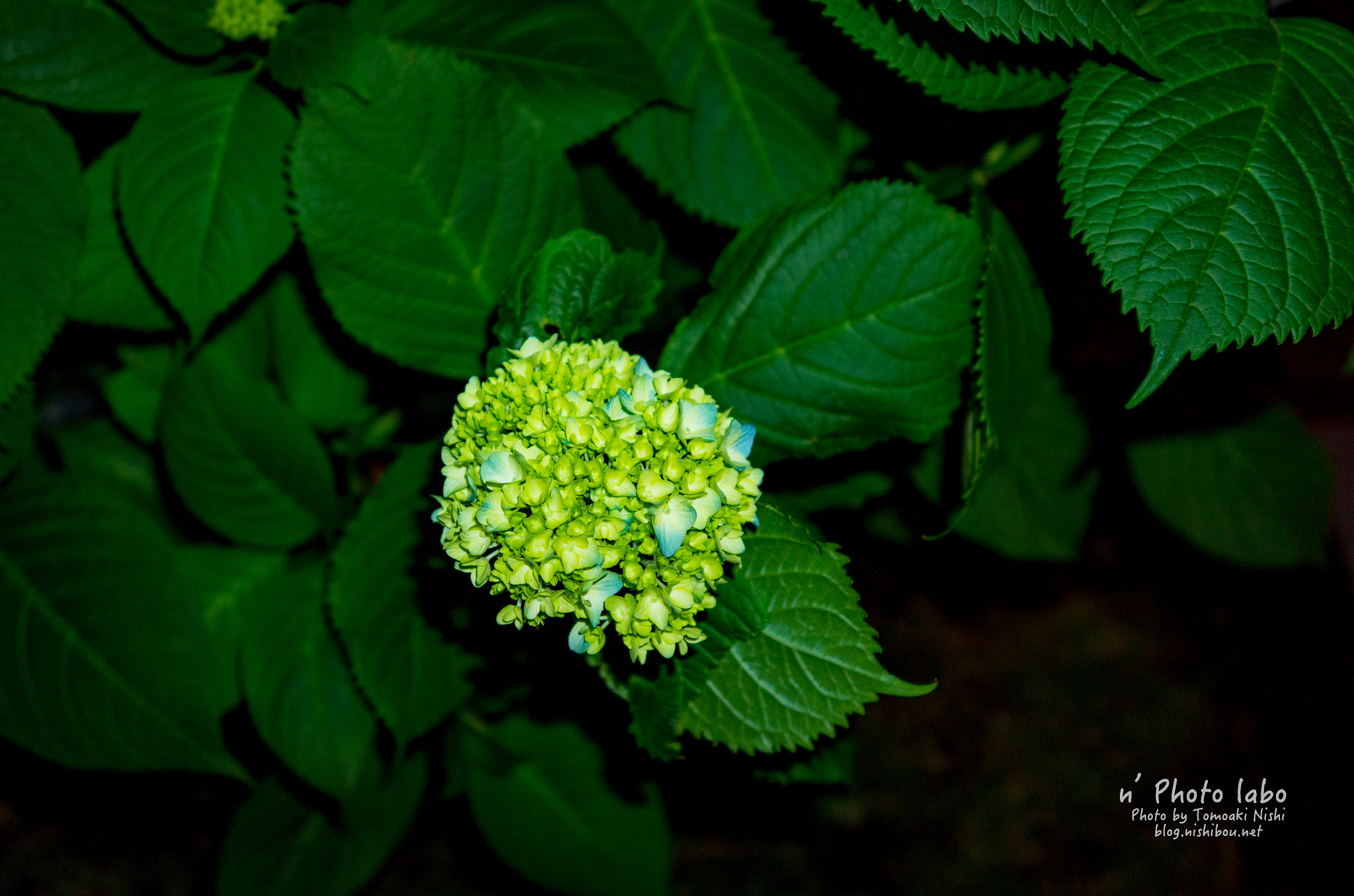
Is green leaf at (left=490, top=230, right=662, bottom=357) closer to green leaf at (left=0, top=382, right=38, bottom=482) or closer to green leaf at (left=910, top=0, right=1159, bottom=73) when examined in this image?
green leaf at (left=910, top=0, right=1159, bottom=73)

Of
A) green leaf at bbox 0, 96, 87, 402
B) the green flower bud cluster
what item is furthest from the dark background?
the green flower bud cluster

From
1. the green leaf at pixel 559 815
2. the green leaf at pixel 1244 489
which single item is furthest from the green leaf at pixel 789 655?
the green leaf at pixel 1244 489

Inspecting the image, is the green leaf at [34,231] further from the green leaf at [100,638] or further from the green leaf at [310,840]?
the green leaf at [310,840]

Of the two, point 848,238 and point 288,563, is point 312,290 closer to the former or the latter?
point 288,563

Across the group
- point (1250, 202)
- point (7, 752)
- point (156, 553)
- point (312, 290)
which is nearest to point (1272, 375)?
point (1250, 202)

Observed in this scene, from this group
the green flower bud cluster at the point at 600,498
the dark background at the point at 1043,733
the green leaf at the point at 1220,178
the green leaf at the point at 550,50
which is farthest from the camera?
the dark background at the point at 1043,733

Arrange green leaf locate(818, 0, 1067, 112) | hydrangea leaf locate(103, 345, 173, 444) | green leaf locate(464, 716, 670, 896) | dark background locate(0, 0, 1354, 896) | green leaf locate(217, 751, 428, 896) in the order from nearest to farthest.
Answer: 1. green leaf locate(818, 0, 1067, 112)
2. hydrangea leaf locate(103, 345, 173, 444)
3. green leaf locate(217, 751, 428, 896)
4. green leaf locate(464, 716, 670, 896)
5. dark background locate(0, 0, 1354, 896)

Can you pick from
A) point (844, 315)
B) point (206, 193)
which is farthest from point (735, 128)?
point (206, 193)
